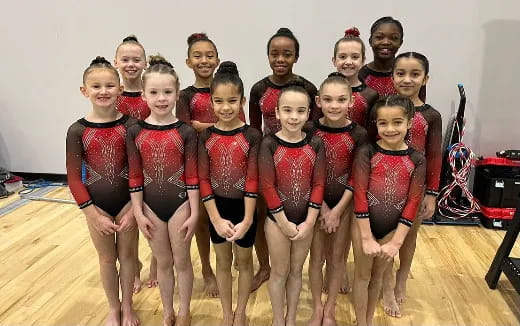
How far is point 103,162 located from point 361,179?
3.70 ft

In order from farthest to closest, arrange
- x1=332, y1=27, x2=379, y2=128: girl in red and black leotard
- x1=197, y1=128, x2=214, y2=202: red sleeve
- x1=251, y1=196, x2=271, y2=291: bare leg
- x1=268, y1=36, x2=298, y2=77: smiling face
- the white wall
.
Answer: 1. the white wall
2. x1=251, y1=196, x2=271, y2=291: bare leg
3. x1=268, y1=36, x2=298, y2=77: smiling face
4. x1=332, y1=27, x2=379, y2=128: girl in red and black leotard
5. x1=197, y1=128, x2=214, y2=202: red sleeve

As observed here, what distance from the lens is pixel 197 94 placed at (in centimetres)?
229

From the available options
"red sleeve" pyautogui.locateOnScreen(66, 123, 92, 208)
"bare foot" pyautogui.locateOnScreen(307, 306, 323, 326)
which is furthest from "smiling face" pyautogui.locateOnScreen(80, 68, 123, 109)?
"bare foot" pyautogui.locateOnScreen(307, 306, 323, 326)

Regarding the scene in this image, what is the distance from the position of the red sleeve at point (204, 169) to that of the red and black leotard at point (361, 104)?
2.38 feet

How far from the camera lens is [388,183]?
6.06 feet

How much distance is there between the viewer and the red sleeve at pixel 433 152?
206cm

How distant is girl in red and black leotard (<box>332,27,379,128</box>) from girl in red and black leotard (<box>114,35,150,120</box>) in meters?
1.02

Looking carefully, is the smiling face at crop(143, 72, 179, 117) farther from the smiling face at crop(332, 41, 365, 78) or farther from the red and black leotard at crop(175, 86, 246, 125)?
the smiling face at crop(332, 41, 365, 78)

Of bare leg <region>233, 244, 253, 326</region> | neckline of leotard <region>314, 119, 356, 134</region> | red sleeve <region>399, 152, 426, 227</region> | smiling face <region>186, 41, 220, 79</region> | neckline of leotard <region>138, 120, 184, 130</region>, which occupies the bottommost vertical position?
bare leg <region>233, 244, 253, 326</region>

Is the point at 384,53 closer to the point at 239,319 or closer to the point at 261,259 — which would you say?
the point at 261,259

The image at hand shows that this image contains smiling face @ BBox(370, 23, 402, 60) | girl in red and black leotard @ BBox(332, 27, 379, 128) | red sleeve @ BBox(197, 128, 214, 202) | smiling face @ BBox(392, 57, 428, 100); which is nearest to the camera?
red sleeve @ BBox(197, 128, 214, 202)

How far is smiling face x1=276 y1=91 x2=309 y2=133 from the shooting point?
181 centimetres

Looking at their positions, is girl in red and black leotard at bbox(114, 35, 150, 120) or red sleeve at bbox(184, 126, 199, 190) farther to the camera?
girl in red and black leotard at bbox(114, 35, 150, 120)

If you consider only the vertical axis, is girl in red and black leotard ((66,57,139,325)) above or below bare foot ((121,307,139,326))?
above
